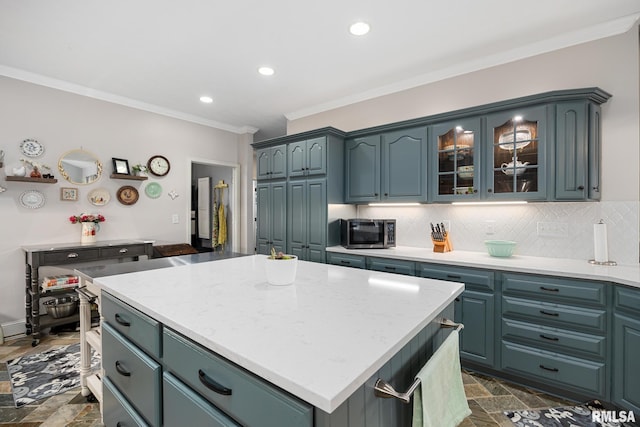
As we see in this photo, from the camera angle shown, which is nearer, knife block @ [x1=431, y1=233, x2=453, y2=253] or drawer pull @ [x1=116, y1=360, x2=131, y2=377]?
drawer pull @ [x1=116, y1=360, x2=131, y2=377]

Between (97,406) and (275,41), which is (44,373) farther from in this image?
(275,41)

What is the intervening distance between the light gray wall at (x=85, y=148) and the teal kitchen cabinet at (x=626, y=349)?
4.70m

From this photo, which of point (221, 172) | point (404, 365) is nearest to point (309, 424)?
point (404, 365)

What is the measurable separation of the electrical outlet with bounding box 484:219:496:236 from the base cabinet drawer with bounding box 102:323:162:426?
290 cm

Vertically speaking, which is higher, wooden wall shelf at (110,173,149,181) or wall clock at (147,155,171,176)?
wall clock at (147,155,171,176)

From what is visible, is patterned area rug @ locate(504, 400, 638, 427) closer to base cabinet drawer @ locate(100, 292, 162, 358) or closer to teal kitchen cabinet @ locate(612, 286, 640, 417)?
teal kitchen cabinet @ locate(612, 286, 640, 417)

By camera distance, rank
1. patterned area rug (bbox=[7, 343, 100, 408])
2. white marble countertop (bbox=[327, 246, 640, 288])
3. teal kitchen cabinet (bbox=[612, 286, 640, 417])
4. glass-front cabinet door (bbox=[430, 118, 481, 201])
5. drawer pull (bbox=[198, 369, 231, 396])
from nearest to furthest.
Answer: drawer pull (bbox=[198, 369, 231, 396]), teal kitchen cabinet (bbox=[612, 286, 640, 417]), white marble countertop (bbox=[327, 246, 640, 288]), patterned area rug (bbox=[7, 343, 100, 408]), glass-front cabinet door (bbox=[430, 118, 481, 201])

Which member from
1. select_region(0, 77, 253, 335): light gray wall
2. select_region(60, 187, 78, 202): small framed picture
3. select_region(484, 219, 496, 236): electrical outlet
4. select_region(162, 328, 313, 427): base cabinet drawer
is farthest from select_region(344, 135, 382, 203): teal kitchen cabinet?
select_region(60, 187, 78, 202): small framed picture

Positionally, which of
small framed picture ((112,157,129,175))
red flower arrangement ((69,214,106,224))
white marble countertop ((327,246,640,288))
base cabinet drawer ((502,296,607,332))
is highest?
small framed picture ((112,157,129,175))

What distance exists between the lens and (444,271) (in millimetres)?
2650

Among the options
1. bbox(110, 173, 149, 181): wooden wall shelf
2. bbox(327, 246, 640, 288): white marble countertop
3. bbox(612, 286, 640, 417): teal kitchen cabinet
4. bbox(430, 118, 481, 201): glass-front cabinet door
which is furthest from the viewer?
bbox(110, 173, 149, 181): wooden wall shelf

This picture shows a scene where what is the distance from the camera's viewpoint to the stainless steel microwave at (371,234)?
132 inches

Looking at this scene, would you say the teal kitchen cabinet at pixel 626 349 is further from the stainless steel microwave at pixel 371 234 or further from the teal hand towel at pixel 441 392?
the stainless steel microwave at pixel 371 234

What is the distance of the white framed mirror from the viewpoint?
3.53m
